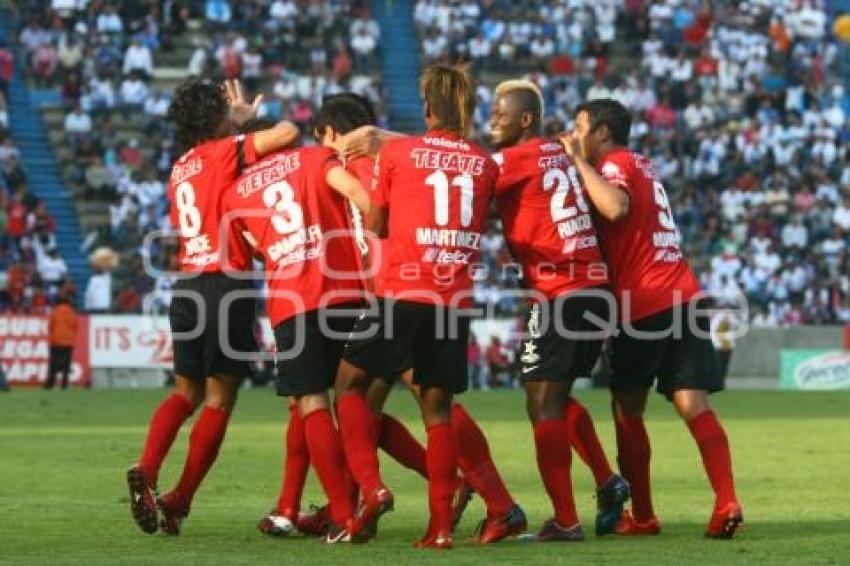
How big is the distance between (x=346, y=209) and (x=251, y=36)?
33.6m

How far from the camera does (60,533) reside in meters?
11.6

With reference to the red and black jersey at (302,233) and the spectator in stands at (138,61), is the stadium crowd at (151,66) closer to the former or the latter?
the spectator in stands at (138,61)

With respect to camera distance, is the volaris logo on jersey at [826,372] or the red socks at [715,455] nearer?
the red socks at [715,455]

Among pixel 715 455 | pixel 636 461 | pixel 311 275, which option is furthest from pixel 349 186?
pixel 715 455

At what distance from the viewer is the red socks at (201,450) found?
11.9m

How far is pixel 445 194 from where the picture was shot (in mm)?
10961

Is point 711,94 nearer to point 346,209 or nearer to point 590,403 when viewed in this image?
point 590,403

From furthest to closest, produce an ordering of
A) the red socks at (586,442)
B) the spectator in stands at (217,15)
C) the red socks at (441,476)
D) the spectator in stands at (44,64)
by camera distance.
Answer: the spectator in stands at (217,15)
the spectator in stands at (44,64)
the red socks at (586,442)
the red socks at (441,476)

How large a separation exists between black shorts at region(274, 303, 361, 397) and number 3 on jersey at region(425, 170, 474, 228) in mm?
843

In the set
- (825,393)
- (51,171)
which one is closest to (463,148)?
(825,393)

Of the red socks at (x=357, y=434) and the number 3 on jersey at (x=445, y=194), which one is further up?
the number 3 on jersey at (x=445, y=194)

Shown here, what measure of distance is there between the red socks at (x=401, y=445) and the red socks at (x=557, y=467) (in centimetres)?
77

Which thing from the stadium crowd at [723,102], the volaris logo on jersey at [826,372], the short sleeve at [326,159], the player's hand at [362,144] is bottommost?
the volaris logo on jersey at [826,372]

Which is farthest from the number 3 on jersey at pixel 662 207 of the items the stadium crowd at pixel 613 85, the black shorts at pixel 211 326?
the stadium crowd at pixel 613 85
